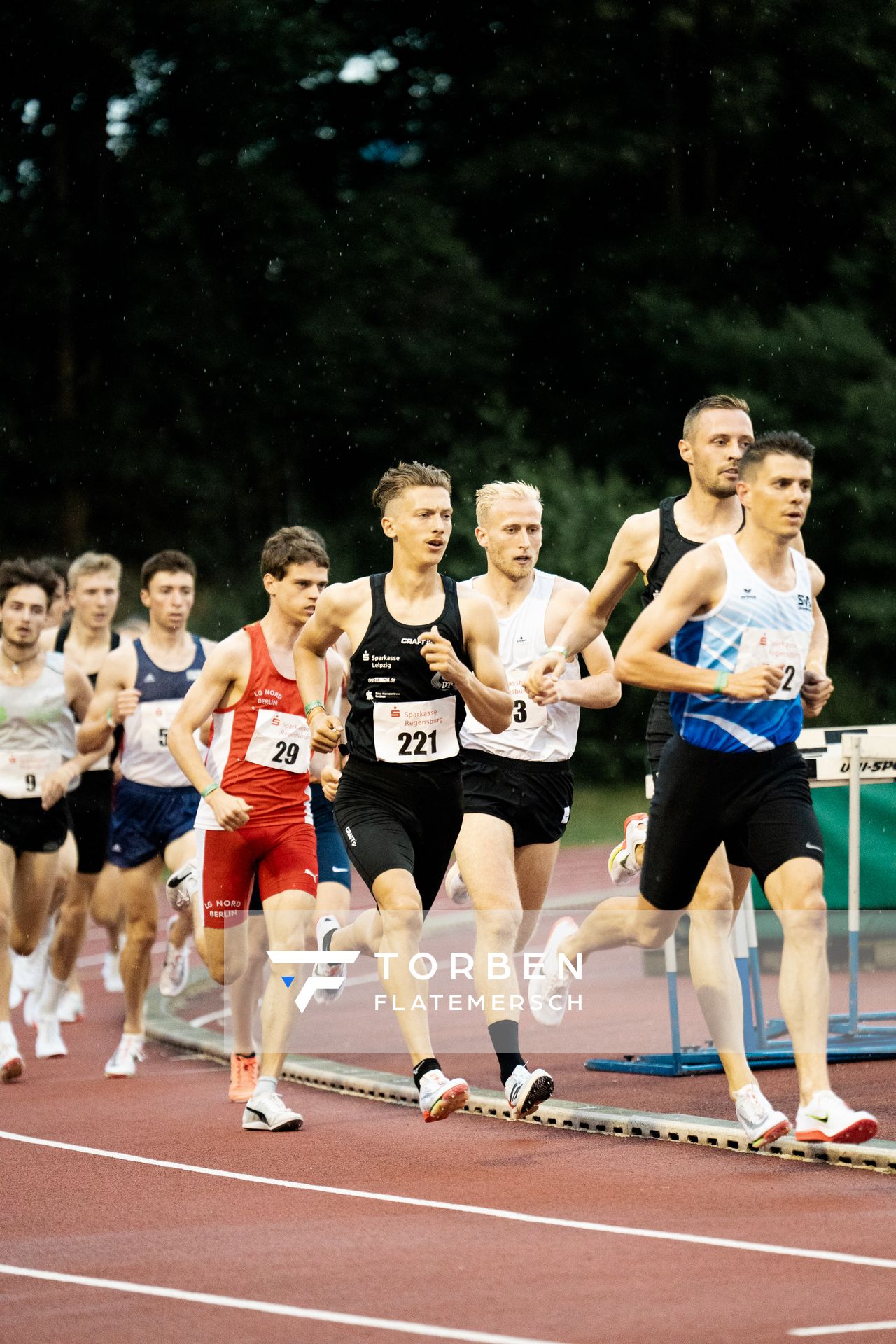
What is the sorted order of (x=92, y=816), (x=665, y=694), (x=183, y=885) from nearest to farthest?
1. (x=665, y=694)
2. (x=183, y=885)
3. (x=92, y=816)

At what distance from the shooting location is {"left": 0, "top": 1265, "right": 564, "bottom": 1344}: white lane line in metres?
5.05

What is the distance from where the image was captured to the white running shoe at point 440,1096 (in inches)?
290

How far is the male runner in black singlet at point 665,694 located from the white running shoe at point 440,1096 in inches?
34.1

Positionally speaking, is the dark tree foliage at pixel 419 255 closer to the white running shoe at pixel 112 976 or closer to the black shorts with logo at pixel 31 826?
the white running shoe at pixel 112 976

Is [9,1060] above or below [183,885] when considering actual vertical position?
below

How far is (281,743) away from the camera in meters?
9.07

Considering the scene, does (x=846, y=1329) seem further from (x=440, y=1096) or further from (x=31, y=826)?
(x=31, y=826)

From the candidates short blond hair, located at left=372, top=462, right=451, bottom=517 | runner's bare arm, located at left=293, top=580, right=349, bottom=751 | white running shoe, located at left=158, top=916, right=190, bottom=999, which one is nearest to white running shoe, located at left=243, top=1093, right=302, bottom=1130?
runner's bare arm, located at left=293, top=580, right=349, bottom=751

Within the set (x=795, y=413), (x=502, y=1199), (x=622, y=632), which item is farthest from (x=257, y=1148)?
(x=795, y=413)

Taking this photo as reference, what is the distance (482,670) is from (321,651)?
2.35 feet

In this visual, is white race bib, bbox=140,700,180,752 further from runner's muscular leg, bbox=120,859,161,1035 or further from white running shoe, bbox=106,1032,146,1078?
white running shoe, bbox=106,1032,146,1078

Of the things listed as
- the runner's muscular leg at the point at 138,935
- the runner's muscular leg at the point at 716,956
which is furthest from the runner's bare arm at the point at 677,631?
the runner's muscular leg at the point at 138,935

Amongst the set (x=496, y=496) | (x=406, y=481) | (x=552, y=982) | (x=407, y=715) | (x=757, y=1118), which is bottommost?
(x=757, y=1118)

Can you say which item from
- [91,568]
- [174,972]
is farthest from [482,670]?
[174,972]
